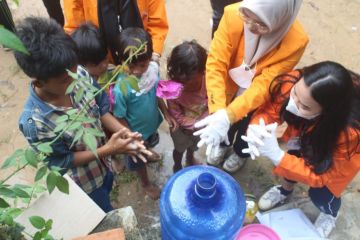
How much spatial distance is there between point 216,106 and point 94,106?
729mm

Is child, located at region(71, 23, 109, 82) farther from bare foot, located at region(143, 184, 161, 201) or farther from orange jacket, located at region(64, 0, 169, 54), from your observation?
bare foot, located at region(143, 184, 161, 201)

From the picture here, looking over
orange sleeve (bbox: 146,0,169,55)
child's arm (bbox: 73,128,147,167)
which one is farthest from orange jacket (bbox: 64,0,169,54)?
child's arm (bbox: 73,128,147,167)

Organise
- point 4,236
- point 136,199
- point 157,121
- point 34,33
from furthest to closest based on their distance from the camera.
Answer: point 136,199
point 157,121
point 34,33
point 4,236

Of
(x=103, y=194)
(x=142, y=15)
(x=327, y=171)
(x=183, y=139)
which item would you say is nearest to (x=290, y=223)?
(x=327, y=171)

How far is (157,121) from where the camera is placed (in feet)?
7.86

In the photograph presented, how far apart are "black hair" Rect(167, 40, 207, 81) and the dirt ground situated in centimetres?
107

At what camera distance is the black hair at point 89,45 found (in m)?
2.01

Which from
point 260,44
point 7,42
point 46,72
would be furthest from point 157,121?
point 7,42

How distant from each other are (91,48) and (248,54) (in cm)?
91

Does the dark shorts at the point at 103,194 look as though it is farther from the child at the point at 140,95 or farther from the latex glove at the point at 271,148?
the latex glove at the point at 271,148

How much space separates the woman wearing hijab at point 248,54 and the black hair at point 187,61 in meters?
0.06

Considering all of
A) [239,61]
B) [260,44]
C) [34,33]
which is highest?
[34,33]

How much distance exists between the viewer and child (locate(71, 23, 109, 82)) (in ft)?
6.59

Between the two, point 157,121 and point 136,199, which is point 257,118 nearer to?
point 157,121
